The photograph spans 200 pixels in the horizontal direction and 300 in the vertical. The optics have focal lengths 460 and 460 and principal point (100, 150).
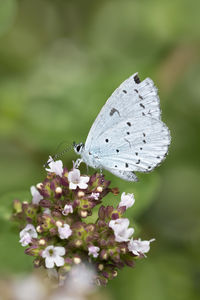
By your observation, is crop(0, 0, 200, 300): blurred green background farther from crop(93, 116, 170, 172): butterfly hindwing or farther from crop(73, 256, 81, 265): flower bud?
crop(73, 256, 81, 265): flower bud

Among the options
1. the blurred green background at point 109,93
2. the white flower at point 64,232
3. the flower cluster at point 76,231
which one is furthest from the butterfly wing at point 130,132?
the white flower at point 64,232

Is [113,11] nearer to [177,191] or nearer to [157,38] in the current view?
[157,38]

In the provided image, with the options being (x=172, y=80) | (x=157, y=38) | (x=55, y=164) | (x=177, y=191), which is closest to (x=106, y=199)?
(x=55, y=164)

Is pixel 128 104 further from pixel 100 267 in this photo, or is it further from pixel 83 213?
pixel 100 267

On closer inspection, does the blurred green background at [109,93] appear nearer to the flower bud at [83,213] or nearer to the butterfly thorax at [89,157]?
the butterfly thorax at [89,157]

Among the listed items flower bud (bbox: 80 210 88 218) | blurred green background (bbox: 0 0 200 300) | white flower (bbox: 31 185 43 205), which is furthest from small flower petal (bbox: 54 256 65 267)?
blurred green background (bbox: 0 0 200 300)

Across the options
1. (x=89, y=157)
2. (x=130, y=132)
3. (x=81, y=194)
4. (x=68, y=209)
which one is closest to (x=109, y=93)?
(x=130, y=132)
